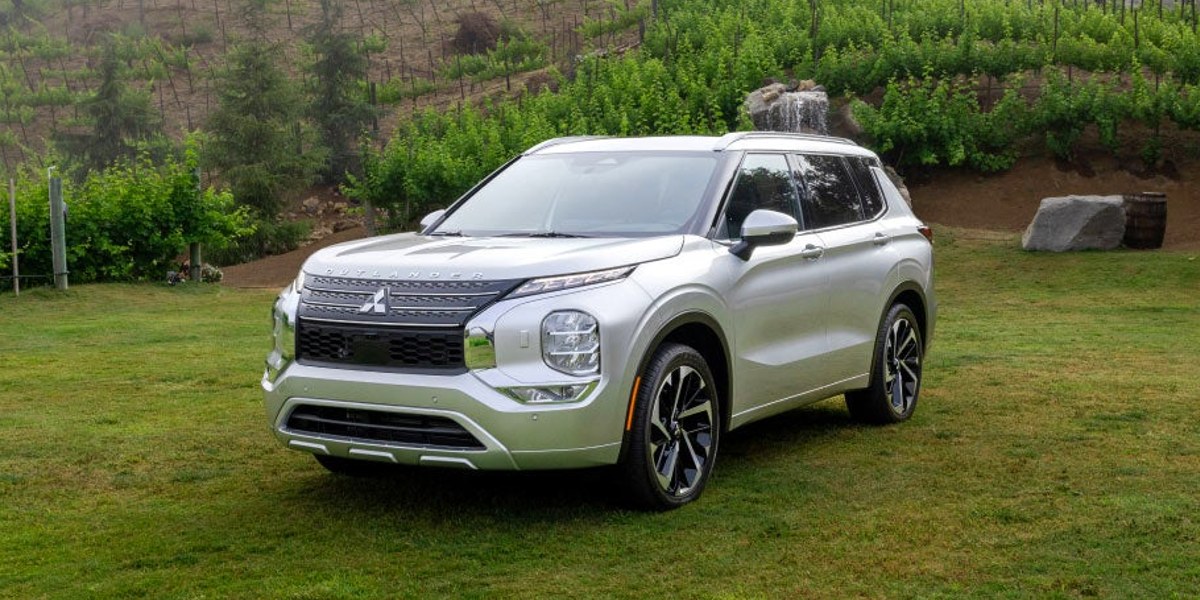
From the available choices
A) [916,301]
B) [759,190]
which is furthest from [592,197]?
[916,301]

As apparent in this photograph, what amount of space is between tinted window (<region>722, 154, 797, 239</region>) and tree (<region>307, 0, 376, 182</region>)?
1081 inches

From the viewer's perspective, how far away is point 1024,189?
25250 millimetres

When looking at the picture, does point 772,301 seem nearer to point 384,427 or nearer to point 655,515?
point 655,515

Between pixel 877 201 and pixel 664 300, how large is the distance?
2.85 metres

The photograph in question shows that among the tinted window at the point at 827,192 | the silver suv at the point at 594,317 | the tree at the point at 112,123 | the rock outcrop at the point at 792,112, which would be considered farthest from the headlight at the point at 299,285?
the tree at the point at 112,123

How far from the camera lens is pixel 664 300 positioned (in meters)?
6.13

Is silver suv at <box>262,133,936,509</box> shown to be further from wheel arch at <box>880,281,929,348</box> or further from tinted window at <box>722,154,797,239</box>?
wheel arch at <box>880,281,929,348</box>

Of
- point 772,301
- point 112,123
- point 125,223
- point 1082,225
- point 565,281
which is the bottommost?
point 1082,225

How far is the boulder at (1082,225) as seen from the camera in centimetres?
2098

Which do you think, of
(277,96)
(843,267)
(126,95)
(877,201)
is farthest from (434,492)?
(126,95)

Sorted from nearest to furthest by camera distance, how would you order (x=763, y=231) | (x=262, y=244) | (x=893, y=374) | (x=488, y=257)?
(x=488, y=257) → (x=763, y=231) → (x=893, y=374) → (x=262, y=244)

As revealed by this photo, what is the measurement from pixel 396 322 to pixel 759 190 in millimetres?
2291

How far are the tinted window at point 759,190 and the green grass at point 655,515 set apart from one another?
1310 mm

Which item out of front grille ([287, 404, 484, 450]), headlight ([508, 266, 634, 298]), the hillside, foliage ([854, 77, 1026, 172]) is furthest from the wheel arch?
the hillside
